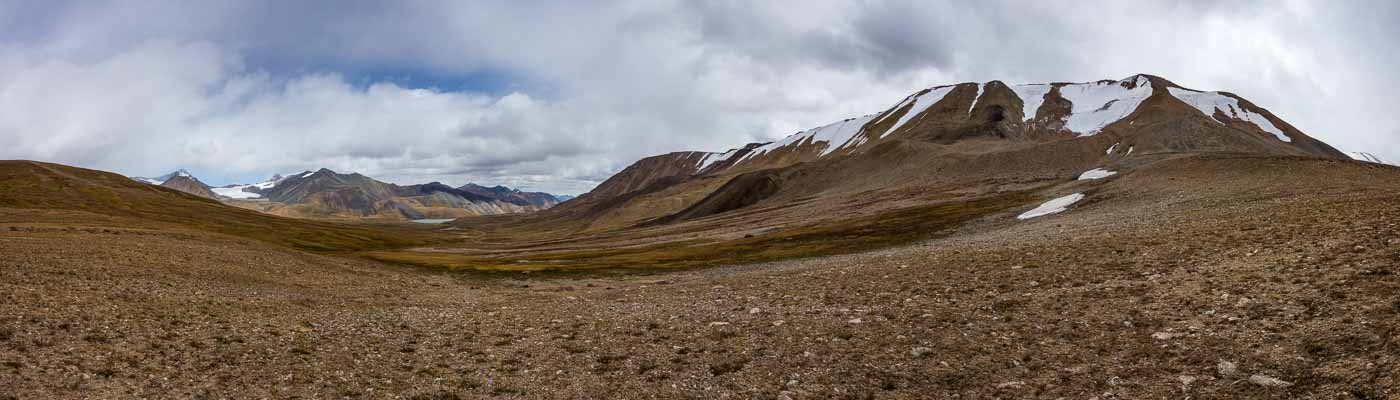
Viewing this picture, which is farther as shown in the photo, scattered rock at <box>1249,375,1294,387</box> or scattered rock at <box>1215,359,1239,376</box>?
scattered rock at <box>1215,359,1239,376</box>

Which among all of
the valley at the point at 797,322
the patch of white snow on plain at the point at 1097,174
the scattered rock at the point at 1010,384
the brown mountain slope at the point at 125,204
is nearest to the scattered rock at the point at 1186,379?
the valley at the point at 797,322

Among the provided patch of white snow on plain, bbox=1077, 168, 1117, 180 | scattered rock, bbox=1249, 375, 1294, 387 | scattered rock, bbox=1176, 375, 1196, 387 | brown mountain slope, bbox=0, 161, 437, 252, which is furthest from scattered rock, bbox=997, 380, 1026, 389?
patch of white snow on plain, bbox=1077, 168, 1117, 180

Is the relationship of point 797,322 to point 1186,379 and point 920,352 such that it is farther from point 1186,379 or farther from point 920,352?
point 1186,379

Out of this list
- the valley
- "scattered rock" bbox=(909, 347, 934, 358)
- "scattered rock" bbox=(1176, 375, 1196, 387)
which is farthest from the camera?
"scattered rock" bbox=(909, 347, 934, 358)

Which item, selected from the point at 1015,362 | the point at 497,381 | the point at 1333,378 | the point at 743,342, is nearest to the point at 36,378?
the point at 497,381

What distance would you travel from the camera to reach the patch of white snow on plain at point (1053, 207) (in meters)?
66.9

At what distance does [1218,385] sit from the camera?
13.4 metres

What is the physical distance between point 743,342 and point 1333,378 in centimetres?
1398

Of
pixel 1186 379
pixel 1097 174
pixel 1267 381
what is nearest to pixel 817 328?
pixel 1186 379

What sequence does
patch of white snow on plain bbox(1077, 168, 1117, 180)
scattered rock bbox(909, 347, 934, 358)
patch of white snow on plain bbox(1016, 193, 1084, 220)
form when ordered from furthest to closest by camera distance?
patch of white snow on plain bbox(1077, 168, 1117, 180) < patch of white snow on plain bbox(1016, 193, 1084, 220) < scattered rock bbox(909, 347, 934, 358)

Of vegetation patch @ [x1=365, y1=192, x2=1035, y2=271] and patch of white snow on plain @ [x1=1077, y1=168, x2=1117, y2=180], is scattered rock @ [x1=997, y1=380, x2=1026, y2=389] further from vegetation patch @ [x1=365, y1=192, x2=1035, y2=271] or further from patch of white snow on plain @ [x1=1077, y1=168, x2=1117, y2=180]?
patch of white snow on plain @ [x1=1077, y1=168, x2=1117, y2=180]

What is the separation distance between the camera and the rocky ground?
50.2ft

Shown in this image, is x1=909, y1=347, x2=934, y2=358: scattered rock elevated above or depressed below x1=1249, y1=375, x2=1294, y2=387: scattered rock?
below

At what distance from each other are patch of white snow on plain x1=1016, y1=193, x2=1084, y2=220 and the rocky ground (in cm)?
2940
